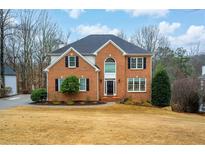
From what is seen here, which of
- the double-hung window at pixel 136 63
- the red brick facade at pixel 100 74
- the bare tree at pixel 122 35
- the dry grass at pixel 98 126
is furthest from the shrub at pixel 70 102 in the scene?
the double-hung window at pixel 136 63

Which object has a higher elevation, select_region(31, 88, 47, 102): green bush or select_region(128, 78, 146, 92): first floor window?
select_region(128, 78, 146, 92): first floor window

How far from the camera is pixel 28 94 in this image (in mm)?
5199

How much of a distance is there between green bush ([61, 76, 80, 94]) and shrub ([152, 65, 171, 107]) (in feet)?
5.58

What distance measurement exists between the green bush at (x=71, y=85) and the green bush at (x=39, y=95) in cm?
41

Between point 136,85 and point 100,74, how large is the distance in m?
1.22

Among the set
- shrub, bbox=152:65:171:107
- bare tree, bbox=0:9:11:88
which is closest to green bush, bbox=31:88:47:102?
bare tree, bbox=0:9:11:88

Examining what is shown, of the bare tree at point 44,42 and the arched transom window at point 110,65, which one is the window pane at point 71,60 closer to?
the bare tree at point 44,42

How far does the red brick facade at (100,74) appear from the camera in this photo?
5.81 m

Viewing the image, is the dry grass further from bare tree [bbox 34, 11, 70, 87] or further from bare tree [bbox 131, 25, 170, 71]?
bare tree [bbox 131, 25, 170, 71]

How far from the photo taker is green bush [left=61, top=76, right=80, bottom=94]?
18.3ft

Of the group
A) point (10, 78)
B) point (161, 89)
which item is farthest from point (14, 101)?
point (161, 89)
